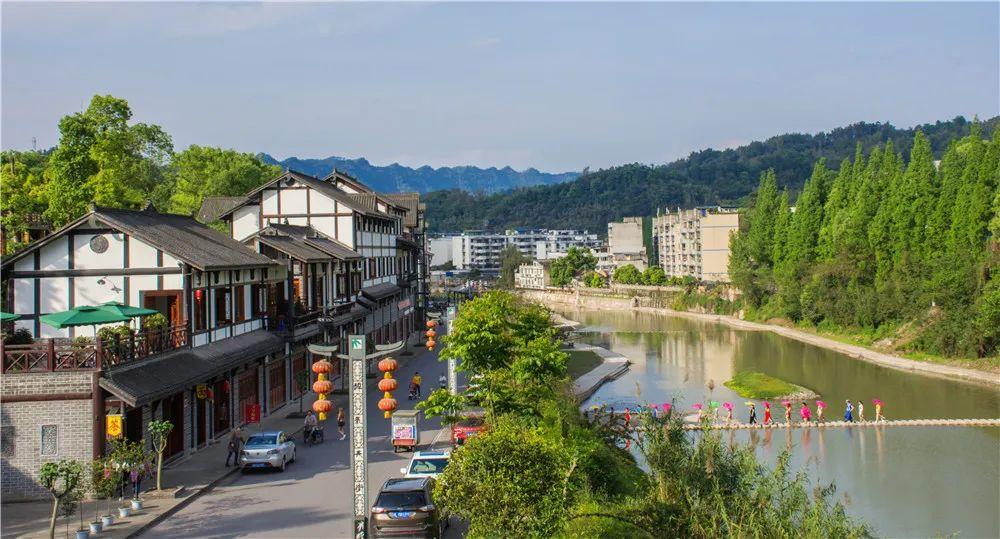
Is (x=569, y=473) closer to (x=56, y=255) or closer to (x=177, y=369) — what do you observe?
(x=177, y=369)

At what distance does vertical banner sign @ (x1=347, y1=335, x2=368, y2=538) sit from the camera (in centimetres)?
1387

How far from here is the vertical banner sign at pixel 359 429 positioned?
13.9m

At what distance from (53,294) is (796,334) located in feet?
184

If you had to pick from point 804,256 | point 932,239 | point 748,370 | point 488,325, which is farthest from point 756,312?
point 488,325

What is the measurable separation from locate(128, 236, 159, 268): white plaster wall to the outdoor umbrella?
→ 11.2ft

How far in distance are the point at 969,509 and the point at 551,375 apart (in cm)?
1143

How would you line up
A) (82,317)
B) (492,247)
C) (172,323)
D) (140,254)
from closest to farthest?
(82,317)
(140,254)
(172,323)
(492,247)

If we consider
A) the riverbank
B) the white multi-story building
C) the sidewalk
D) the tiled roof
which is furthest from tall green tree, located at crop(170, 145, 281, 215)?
the white multi-story building

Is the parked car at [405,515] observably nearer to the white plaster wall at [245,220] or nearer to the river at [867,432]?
the river at [867,432]

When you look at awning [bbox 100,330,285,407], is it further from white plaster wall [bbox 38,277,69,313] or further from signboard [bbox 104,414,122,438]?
white plaster wall [bbox 38,277,69,313]

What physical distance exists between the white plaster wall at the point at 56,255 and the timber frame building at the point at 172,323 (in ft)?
0.08

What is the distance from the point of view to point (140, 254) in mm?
23047

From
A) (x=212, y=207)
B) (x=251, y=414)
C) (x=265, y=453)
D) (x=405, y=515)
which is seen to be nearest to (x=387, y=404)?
(x=405, y=515)

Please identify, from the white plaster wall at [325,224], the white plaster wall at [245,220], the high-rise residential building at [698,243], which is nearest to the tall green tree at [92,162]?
the white plaster wall at [245,220]
